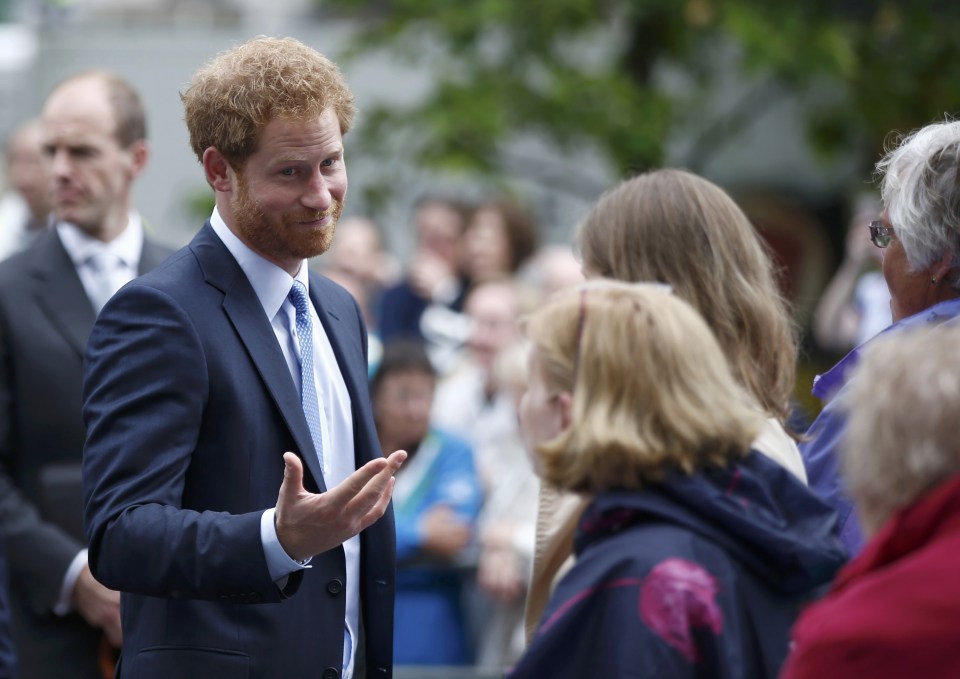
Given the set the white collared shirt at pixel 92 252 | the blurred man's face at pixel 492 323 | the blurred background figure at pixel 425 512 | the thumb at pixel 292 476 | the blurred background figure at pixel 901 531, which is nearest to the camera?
the blurred background figure at pixel 901 531

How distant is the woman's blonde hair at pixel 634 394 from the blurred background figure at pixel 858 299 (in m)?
5.17

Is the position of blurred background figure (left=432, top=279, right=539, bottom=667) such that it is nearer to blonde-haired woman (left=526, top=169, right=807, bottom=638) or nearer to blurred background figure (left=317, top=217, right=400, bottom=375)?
blurred background figure (left=317, top=217, right=400, bottom=375)

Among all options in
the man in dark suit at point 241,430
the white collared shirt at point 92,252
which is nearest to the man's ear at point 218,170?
the man in dark suit at point 241,430

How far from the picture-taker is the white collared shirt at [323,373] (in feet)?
9.77

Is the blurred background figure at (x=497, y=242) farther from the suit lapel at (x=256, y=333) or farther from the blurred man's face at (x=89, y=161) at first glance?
the suit lapel at (x=256, y=333)

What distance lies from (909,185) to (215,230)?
5.19ft

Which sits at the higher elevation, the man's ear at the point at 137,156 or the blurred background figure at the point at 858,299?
the man's ear at the point at 137,156

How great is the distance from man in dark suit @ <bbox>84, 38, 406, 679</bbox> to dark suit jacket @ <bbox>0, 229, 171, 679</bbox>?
1.04 m

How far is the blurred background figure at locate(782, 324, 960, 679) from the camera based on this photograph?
6.14 ft

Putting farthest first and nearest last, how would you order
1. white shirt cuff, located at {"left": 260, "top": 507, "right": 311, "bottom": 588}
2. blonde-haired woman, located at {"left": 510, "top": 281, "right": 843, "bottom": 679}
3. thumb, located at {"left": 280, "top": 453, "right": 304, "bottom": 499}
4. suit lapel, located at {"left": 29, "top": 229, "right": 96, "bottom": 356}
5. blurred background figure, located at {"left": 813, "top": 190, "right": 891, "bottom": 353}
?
blurred background figure, located at {"left": 813, "top": 190, "right": 891, "bottom": 353} < suit lapel, located at {"left": 29, "top": 229, "right": 96, "bottom": 356} < white shirt cuff, located at {"left": 260, "top": 507, "right": 311, "bottom": 588} < thumb, located at {"left": 280, "top": 453, "right": 304, "bottom": 499} < blonde-haired woman, located at {"left": 510, "top": 281, "right": 843, "bottom": 679}

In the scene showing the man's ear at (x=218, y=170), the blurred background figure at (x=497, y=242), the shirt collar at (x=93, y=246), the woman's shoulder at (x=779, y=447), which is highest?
the man's ear at (x=218, y=170)

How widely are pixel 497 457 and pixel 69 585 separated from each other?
10.1 ft

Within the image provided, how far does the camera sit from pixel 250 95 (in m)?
2.83

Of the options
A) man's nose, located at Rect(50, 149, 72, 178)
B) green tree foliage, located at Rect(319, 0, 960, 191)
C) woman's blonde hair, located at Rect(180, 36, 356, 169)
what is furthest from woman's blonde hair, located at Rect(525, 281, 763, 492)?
green tree foliage, located at Rect(319, 0, 960, 191)
